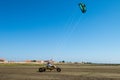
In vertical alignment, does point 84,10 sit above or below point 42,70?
above

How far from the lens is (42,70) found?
39.8m

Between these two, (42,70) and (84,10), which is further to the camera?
(42,70)

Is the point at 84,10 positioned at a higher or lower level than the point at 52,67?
higher

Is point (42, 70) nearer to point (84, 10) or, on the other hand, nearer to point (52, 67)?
point (52, 67)

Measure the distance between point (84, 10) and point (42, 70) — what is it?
1799 centimetres

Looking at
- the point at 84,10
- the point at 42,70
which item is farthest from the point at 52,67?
the point at 84,10

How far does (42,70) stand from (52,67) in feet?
5.96

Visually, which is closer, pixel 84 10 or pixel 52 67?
pixel 84 10

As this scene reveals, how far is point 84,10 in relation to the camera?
2481cm

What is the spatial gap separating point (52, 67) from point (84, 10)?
58.5 ft

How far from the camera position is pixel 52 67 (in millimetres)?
40375
